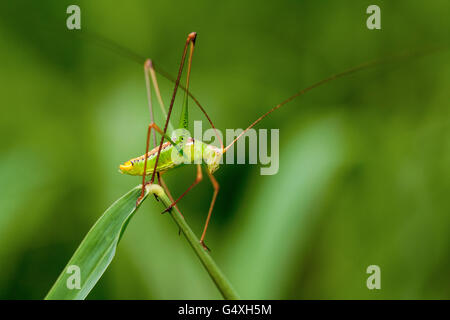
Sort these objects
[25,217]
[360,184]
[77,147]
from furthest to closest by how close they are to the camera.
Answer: [77,147], [360,184], [25,217]

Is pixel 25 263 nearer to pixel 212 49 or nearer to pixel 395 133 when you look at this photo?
pixel 212 49

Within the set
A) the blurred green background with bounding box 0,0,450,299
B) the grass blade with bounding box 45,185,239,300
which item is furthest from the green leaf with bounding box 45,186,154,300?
the blurred green background with bounding box 0,0,450,299

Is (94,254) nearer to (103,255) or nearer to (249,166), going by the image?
(103,255)

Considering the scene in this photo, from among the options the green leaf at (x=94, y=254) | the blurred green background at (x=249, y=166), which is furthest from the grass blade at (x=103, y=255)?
the blurred green background at (x=249, y=166)

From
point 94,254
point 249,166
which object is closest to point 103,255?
point 94,254

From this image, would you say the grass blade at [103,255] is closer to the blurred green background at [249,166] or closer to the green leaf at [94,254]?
the green leaf at [94,254]

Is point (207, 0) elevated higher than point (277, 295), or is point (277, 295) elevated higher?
point (207, 0)

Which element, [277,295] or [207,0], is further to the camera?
[207,0]
